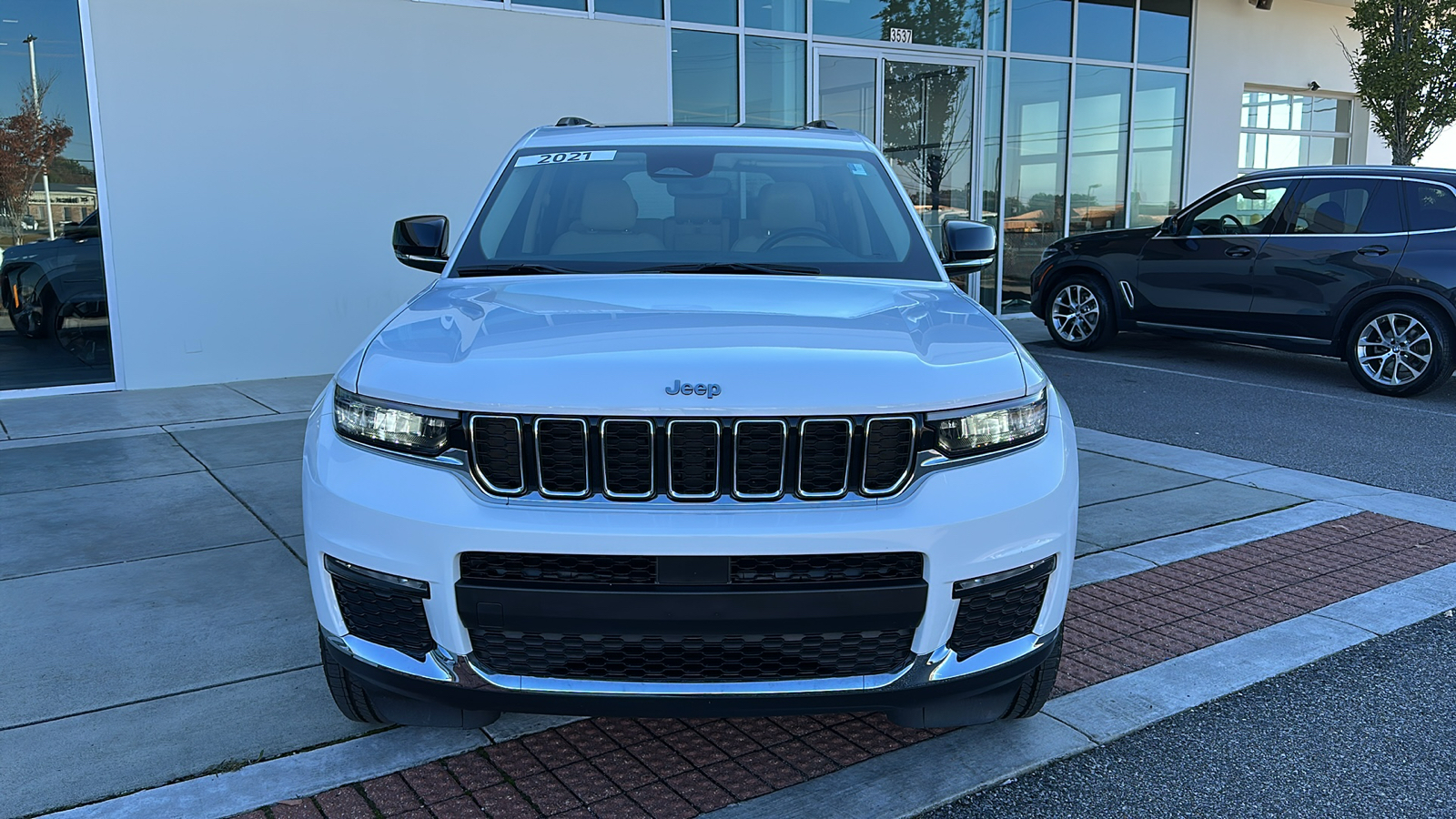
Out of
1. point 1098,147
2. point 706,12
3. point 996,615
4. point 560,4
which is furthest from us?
point 1098,147

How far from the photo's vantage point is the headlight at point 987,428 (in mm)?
2471

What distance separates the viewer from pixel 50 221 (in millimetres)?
8859

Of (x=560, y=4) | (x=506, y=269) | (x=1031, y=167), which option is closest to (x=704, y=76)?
(x=560, y=4)

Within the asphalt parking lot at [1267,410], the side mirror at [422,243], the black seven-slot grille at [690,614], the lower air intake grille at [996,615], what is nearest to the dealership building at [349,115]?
the asphalt parking lot at [1267,410]

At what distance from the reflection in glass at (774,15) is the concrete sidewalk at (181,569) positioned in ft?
22.4

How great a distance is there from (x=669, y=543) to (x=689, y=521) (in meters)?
0.07

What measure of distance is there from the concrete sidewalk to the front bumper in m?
0.74

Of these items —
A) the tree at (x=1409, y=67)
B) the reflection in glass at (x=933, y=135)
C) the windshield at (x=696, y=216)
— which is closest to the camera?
the windshield at (x=696, y=216)

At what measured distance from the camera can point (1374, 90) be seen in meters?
15.0

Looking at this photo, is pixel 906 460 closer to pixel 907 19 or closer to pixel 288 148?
pixel 288 148

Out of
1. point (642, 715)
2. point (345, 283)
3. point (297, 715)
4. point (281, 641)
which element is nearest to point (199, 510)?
point (281, 641)

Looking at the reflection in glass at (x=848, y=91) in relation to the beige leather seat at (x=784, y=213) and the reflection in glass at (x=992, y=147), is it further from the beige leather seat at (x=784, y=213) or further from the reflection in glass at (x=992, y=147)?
the beige leather seat at (x=784, y=213)

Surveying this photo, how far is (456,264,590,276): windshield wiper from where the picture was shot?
11.5 ft

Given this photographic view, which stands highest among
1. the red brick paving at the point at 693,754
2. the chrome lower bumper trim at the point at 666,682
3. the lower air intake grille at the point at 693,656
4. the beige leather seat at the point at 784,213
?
the beige leather seat at the point at 784,213
